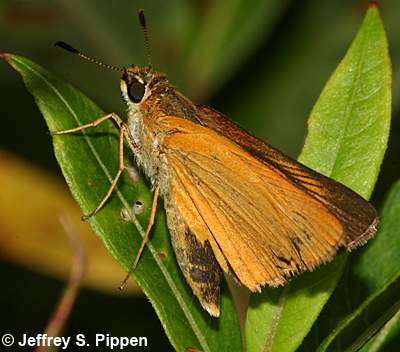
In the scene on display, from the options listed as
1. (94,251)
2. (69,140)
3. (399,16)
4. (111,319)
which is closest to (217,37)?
(399,16)

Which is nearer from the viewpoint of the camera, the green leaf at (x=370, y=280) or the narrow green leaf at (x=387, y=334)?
the narrow green leaf at (x=387, y=334)

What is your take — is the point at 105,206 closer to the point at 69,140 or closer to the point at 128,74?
the point at 69,140

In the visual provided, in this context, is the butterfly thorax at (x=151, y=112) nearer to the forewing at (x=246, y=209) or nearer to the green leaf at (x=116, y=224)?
the forewing at (x=246, y=209)

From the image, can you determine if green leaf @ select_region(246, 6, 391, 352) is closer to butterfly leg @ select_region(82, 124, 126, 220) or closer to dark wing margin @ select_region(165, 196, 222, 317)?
dark wing margin @ select_region(165, 196, 222, 317)

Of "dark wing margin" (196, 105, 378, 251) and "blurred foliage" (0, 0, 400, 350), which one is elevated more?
"blurred foliage" (0, 0, 400, 350)

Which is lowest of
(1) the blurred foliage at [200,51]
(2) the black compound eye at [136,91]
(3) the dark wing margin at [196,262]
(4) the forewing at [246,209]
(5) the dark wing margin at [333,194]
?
Answer: (3) the dark wing margin at [196,262]

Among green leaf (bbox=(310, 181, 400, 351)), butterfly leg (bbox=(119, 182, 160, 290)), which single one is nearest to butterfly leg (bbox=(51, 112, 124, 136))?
butterfly leg (bbox=(119, 182, 160, 290))

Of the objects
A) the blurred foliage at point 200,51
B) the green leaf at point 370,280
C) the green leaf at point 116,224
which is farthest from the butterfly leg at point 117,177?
the blurred foliage at point 200,51
